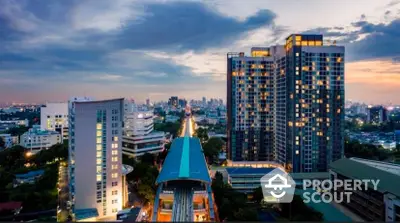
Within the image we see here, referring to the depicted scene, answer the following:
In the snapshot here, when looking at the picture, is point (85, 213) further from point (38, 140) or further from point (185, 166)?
point (38, 140)

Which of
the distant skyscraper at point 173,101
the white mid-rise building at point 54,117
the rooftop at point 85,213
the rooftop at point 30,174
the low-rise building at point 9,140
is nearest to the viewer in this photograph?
the rooftop at point 85,213

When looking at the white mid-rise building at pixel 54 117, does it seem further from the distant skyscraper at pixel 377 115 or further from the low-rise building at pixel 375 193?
the distant skyscraper at pixel 377 115

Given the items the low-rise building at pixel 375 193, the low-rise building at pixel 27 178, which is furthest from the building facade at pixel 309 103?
the low-rise building at pixel 27 178

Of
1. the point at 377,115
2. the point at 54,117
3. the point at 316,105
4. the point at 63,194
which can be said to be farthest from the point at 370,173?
the point at 377,115

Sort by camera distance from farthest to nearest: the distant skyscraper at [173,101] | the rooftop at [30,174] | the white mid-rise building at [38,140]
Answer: the distant skyscraper at [173,101] < the white mid-rise building at [38,140] < the rooftop at [30,174]

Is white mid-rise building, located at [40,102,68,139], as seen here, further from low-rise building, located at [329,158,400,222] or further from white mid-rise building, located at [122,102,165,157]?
low-rise building, located at [329,158,400,222]

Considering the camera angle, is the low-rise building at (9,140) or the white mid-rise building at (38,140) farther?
the low-rise building at (9,140)

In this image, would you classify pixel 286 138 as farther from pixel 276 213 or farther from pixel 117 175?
pixel 117 175

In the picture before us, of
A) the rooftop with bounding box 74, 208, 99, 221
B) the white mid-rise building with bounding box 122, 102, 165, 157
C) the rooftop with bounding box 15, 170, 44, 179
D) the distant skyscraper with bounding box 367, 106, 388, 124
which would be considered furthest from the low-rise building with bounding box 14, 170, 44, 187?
the distant skyscraper with bounding box 367, 106, 388, 124
